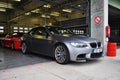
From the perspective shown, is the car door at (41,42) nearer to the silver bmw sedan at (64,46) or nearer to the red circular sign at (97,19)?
the silver bmw sedan at (64,46)

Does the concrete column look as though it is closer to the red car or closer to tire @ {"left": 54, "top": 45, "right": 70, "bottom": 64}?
tire @ {"left": 54, "top": 45, "right": 70, "bottom": 64}

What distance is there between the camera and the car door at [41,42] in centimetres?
558

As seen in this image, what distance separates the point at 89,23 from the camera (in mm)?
7645

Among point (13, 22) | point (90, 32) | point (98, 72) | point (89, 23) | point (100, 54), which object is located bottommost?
point (98, 72)

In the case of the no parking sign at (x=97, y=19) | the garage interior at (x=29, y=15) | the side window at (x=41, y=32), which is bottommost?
the side window at (x=41, y=32)

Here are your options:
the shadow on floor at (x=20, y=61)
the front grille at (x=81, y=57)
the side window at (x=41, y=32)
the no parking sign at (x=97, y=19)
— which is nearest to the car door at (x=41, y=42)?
the side window at (x=41, y=32)

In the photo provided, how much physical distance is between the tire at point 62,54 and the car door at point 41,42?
1.53 ft

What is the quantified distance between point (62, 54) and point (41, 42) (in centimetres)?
125

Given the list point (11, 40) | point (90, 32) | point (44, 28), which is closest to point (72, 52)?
point (44, 28)

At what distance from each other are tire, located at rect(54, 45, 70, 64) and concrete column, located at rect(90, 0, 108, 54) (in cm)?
281

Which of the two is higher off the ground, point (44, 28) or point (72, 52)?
point (44, 28)

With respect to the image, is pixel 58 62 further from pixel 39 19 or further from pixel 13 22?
pixel 39 19

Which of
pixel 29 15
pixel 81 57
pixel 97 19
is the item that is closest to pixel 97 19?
pixel 97 19

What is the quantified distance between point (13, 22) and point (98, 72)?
60.8 feet
